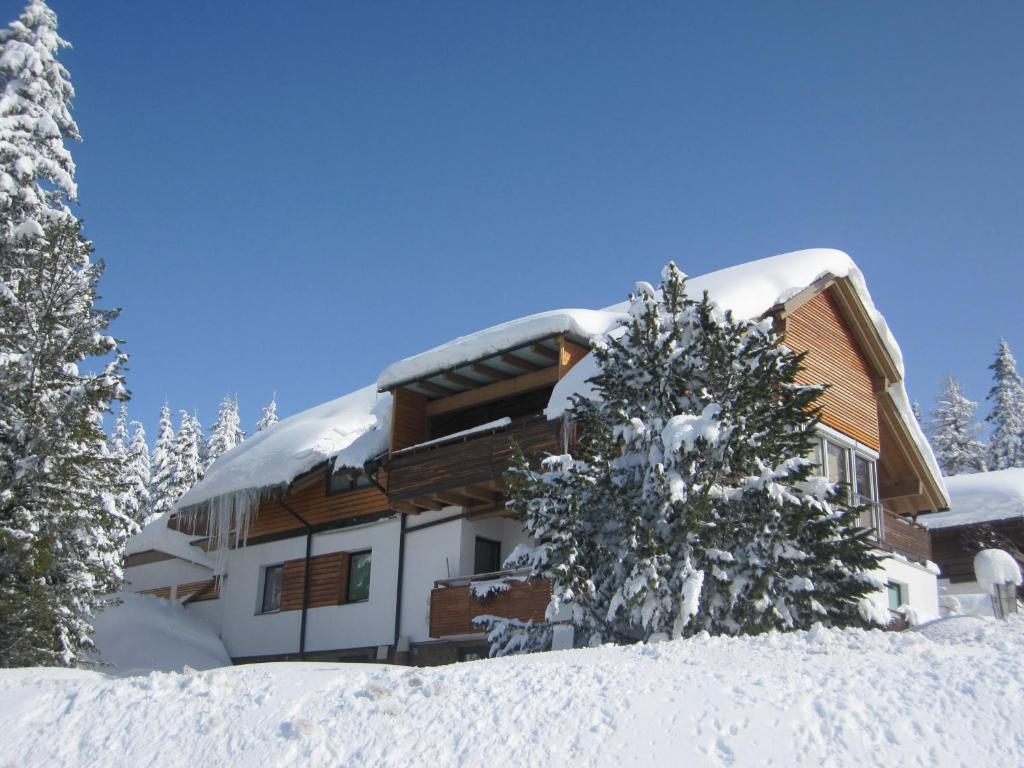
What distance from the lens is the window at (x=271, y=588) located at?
78.1 feet

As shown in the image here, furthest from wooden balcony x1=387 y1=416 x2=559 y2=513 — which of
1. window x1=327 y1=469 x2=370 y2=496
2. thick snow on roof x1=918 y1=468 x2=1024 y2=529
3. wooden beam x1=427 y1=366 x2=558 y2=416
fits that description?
thick snow on roof x1=918 y1=468 x2=1024 y2=529

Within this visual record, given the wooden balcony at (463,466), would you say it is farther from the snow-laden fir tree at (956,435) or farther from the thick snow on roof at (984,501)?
the snow-laden fir tree at (956,435)

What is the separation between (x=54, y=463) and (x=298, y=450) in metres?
7.33

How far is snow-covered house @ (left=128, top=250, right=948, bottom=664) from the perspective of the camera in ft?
60.4

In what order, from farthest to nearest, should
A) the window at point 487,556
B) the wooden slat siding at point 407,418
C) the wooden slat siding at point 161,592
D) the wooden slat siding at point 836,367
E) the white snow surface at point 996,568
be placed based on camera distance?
the wooden slat siding at point 161,592 < the wooden slat siding at point 407,418 < the window at point 487,556 < the wooden slat siding at point 836,367 < the white snow surface at point 996,568

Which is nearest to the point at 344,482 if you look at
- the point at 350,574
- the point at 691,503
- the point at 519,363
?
the point at 350,574

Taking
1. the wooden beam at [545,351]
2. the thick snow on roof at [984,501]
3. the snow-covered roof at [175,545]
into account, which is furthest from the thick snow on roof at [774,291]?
the snow-covered roof at [175,545]

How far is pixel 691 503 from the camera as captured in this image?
11.7 metres

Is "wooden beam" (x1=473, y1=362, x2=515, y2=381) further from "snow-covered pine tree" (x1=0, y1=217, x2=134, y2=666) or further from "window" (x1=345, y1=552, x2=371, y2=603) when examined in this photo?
"snow-covered pine tree" (x1=0, y1=217, x2=134, y2=666)

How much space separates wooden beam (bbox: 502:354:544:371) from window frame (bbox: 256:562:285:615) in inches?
307

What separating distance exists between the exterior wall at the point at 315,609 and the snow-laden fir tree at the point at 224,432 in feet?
98.6

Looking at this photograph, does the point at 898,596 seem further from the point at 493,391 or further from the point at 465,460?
the point at 465,460

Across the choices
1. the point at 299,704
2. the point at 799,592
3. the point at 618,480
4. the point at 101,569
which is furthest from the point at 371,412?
the point at 299,704

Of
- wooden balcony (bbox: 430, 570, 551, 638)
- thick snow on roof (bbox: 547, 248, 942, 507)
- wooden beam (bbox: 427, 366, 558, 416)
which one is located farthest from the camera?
wooden beam (bbox: 427, 366, 558, 416)
